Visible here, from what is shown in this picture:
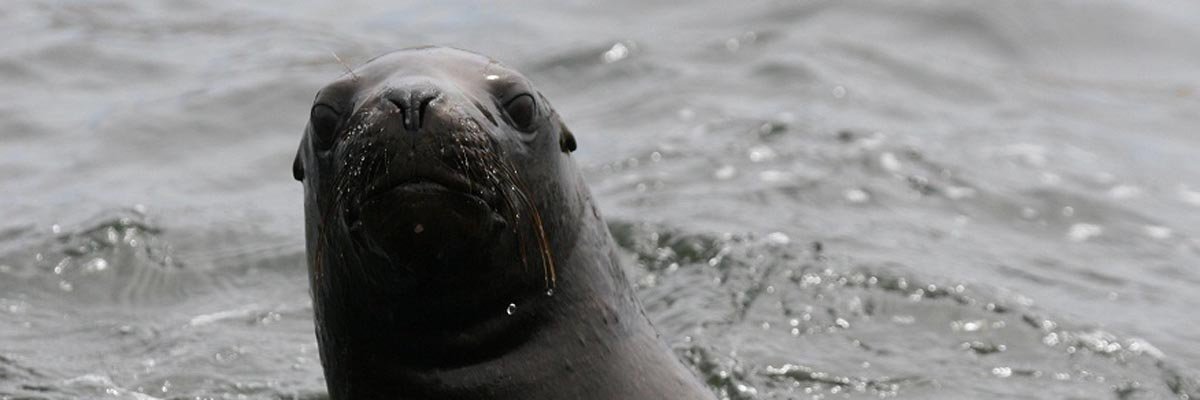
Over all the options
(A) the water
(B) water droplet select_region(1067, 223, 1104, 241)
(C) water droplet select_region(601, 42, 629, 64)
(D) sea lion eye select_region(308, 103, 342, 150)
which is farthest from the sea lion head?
(C) water droplet select_region(601, 42, 629, 64)

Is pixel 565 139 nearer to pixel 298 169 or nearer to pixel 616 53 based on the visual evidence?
pixel 298 169

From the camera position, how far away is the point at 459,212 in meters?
3.91

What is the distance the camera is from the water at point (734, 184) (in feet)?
22.6

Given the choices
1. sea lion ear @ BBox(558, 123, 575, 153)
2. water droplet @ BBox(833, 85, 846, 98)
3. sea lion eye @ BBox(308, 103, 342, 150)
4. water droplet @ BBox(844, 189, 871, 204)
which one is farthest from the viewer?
water droplet @ BBox(833, 85, 846, 98)

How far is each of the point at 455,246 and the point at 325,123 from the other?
442mm

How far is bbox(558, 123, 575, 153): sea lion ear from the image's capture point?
4.46 m

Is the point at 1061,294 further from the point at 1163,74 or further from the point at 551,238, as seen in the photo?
the point at 1163,74

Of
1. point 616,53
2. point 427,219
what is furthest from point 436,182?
point 616,53

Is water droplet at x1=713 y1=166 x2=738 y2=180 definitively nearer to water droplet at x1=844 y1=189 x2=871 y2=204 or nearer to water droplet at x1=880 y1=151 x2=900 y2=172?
water droplet at x1=844 y1=189 x2=871 y2=204

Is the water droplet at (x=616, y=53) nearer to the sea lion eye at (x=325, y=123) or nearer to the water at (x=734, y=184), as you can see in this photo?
the water at (x=734, y=184)

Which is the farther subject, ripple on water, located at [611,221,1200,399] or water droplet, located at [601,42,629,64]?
water droplet, located at [601,42,629,64]

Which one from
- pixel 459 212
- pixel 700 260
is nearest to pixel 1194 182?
pixel 700 260

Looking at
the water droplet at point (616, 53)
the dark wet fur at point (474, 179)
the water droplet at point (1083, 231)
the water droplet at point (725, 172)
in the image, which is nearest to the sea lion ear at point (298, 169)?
the dark wet fur at point (474, 179)

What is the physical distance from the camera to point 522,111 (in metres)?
4.24
